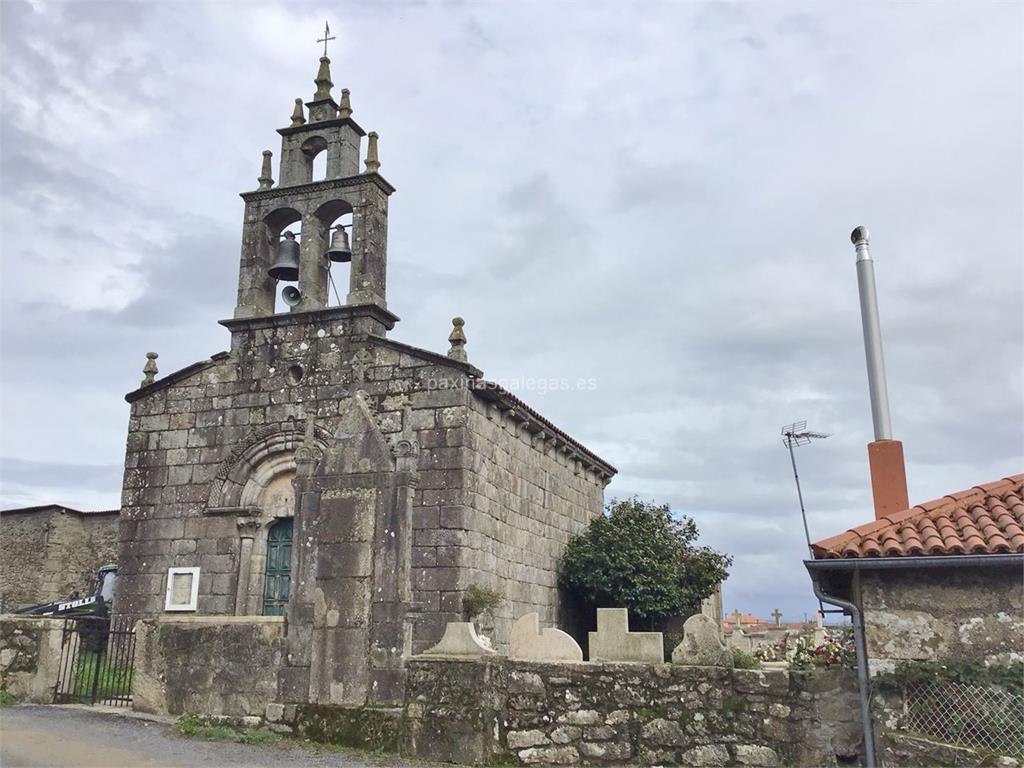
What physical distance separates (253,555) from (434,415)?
401 cm

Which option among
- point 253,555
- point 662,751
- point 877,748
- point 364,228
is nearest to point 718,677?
point 662,751

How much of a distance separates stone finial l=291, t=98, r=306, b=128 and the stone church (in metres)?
0.04

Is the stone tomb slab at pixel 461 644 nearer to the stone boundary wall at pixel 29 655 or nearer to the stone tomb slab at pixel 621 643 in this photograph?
the stone tomb slab at pixel 621 643

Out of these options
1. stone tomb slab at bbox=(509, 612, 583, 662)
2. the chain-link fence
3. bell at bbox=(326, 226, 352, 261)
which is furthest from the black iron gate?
the chain-link fence

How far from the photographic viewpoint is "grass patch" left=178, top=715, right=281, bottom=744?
8.56 meters

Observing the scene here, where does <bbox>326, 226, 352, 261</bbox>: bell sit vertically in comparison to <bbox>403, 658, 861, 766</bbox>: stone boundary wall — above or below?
above

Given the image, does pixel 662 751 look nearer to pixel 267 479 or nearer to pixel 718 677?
pixel 718 677

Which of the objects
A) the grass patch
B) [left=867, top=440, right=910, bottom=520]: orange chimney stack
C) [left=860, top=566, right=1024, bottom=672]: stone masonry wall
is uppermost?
[left=867, top=440, right=910, bottom=520]: orange chimney stack

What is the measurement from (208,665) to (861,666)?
21.3ft

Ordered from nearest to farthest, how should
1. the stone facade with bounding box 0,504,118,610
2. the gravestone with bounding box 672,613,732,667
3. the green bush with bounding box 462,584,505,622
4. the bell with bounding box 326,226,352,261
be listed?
1. the gravestone with bounding box 672,613,732,667
2. the green bush with bounding box 462,584,505,622
3. the bell with bounding box 326,226,352,261
4. the stone facade with bounding box 0,504,118,610

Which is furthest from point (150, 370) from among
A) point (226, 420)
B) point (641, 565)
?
point (641, 565)

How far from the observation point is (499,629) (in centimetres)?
1391

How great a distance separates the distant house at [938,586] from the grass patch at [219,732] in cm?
557

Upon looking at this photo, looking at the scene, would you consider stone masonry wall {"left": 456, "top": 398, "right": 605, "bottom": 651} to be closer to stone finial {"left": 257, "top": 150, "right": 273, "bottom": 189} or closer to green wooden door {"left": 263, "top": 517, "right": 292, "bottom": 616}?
green wooden door {"left": 263, "top": 517, "right": 292, "bottom": 616}
